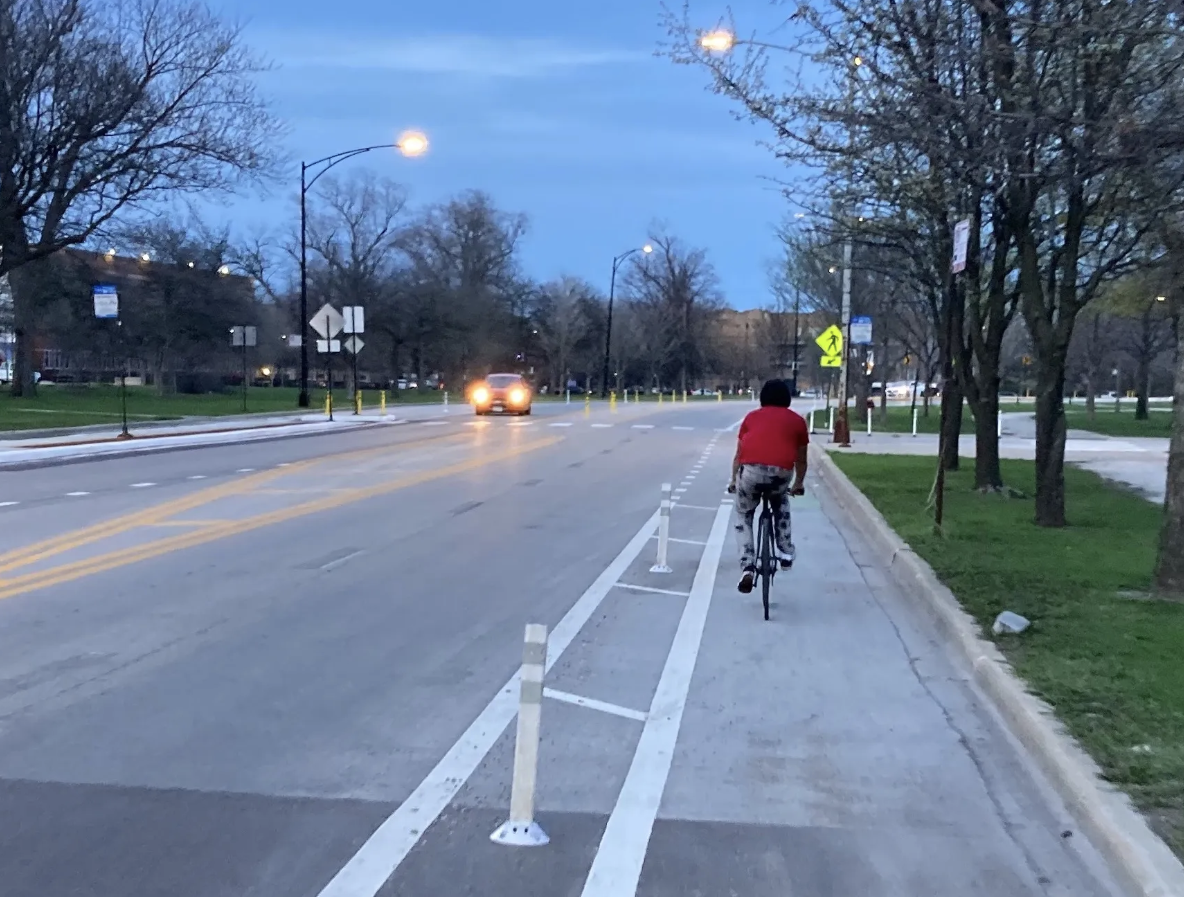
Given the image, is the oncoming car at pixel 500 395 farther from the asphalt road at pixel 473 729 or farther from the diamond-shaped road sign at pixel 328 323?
the asphalt road at pixel 473 729

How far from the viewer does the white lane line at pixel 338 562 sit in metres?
11.9

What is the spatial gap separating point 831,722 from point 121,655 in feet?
15.1

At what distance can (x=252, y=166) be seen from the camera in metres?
35.7

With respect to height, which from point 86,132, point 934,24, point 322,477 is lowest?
point 322,477

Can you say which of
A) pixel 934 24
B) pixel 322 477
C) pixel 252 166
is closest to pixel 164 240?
pixel 252 166

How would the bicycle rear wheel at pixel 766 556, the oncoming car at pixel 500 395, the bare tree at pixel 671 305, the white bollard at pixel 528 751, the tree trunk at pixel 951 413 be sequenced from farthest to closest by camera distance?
the bare tree at pixel 671 305, the oncoming car at pixel 500 395, the tree trunk at pixel 951 413, the bicycle rear wheel at pixel 766 556, the white bollard at pixel 528 751

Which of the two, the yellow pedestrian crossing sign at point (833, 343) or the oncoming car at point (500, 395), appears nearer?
the yellow pedestrian crossing sign at point (833, 343)

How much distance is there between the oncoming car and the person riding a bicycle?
3933 cm

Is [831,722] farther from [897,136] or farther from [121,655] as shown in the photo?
[897,136]

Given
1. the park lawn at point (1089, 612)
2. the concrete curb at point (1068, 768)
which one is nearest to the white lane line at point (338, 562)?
the concrete curb at point (1068, 768)

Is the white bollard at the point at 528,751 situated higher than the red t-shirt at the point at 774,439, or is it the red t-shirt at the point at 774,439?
the red t-shirt at the point at 774,439

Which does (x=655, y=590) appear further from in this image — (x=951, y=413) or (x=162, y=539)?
(x=951, y=413)

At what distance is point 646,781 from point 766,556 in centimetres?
430

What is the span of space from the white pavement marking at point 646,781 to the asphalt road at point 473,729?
19 millimetres
